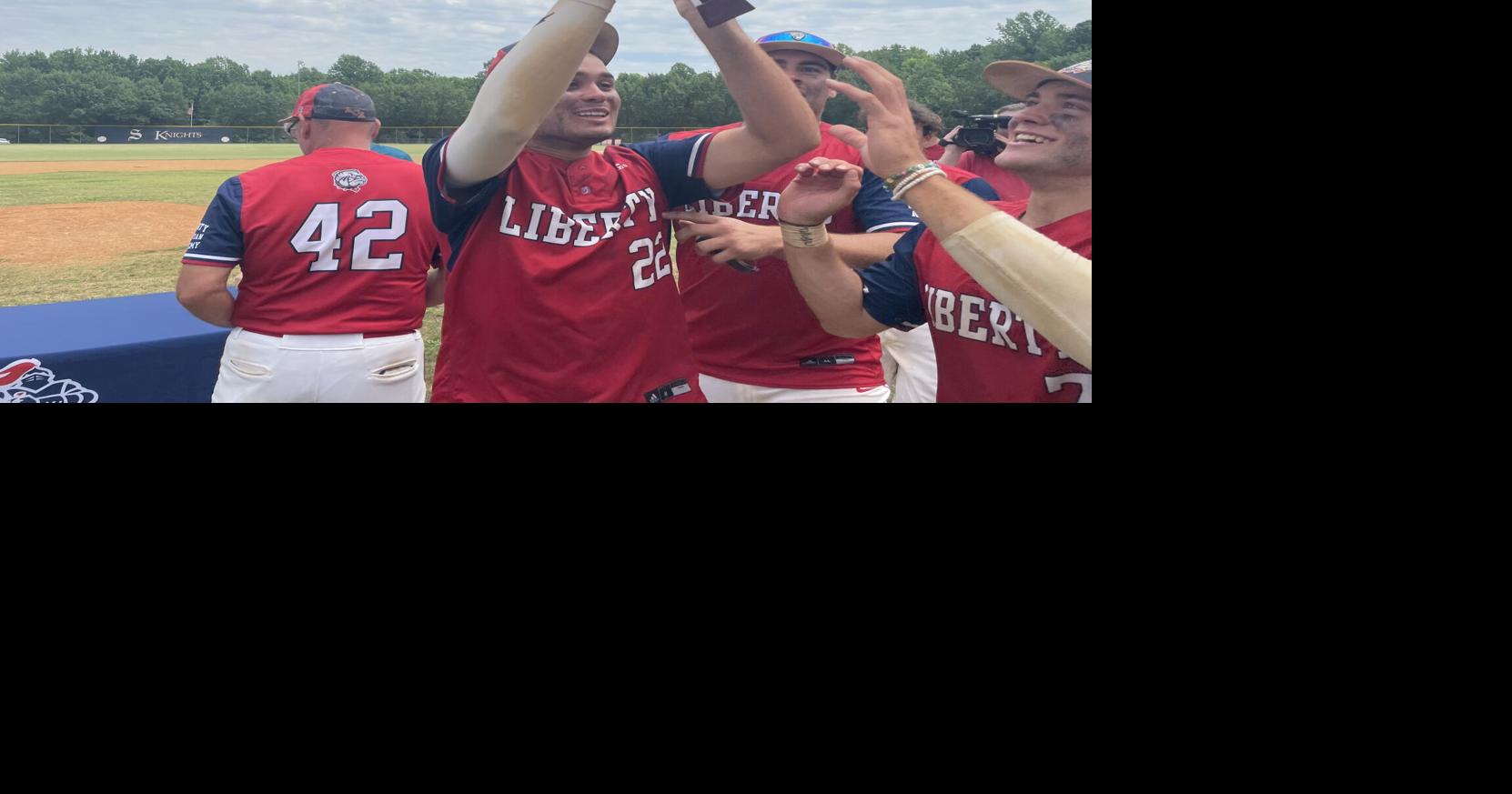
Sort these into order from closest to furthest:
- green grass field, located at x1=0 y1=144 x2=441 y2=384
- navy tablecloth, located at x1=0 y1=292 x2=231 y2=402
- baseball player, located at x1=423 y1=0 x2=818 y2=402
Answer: baseball player, located at x1=423 y1=0 x2=818 y2=402 → green grass field, located at x1=0 y1=144 x2=441 y2=384 → navy tablecloth, located at x1=0 y1=292 x2=231 y2=402

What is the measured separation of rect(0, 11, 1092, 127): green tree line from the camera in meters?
2.16

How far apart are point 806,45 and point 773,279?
2.05 feet

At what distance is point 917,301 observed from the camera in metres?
2.12

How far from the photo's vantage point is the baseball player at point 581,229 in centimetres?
207

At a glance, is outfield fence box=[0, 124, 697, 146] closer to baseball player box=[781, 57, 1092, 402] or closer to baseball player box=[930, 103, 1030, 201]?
baseball player box=[781, 57, 1092, 402]

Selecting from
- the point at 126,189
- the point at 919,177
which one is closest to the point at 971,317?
the point at 919,177

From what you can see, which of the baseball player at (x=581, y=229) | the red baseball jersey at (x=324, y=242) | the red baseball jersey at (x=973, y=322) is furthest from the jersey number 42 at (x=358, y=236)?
the red baseball jersey at (x=973, y=322)

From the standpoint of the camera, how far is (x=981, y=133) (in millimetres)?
2338

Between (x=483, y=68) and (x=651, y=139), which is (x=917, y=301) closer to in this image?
(x=651, y=139)

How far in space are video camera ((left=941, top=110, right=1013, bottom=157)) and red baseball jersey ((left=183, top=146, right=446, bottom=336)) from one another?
140 cm

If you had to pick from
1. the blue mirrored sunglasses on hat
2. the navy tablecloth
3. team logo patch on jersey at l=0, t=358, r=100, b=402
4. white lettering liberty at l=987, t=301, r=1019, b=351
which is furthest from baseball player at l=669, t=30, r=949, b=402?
team logo patch on jersey at l=0, t=358, r=100, b=402

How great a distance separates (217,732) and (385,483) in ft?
2.04

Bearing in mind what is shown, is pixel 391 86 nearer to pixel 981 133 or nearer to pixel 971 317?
pixel 981 133

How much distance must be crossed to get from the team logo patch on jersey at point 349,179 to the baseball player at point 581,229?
69 cm
